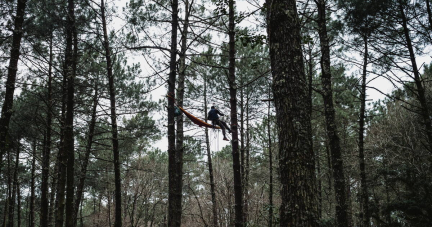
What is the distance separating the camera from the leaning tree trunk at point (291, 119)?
2344 millimetres

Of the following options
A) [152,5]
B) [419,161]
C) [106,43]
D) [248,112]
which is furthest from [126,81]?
[419,161]

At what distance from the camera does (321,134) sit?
12492mm

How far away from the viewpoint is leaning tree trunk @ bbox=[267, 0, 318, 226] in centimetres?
234

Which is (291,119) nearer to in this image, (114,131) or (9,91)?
(9,91)

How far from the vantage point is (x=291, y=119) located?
251cm

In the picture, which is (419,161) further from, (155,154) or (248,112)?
(155,154)

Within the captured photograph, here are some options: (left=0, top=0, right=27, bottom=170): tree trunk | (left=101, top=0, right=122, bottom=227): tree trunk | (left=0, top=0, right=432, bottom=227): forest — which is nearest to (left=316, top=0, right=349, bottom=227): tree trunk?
(left=0, top=0, right=432, bottom=227): forest

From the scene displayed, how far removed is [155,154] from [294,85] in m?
18.4

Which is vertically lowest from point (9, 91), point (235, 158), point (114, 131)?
point (235, 158)

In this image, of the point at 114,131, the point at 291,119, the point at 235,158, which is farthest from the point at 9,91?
the point at 291,119

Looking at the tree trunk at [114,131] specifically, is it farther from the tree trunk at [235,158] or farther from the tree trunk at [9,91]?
the tree trunk at [235,158]

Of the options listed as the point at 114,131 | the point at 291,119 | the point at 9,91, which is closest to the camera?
the point at 291,119

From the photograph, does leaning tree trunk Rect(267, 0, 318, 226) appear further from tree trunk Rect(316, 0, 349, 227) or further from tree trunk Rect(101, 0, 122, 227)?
tree trunk Rect(101, 0, 122, 227)

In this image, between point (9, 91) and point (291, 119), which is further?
point (9, 91)
